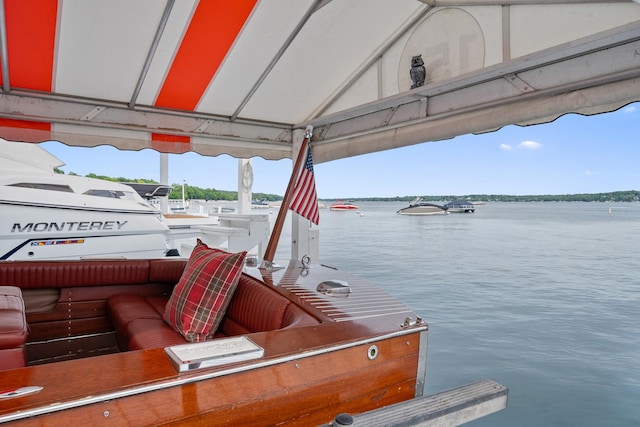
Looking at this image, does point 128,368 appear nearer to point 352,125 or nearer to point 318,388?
point 318,388

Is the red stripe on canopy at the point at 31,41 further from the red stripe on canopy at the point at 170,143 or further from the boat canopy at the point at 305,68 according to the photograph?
the red stripe on canopy at the point at 170,143

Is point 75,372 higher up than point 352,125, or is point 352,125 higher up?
point 352,125

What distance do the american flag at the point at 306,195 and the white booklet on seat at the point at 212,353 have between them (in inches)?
97.3

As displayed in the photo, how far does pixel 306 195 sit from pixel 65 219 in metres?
3.28

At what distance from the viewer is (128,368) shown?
3.54 ft

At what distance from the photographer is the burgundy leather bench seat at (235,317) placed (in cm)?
178

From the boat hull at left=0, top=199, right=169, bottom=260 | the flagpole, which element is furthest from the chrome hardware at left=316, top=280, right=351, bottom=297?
the boat hull at left=0, top=199, right=169, bottom=260

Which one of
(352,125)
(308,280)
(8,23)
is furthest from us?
(352,125)

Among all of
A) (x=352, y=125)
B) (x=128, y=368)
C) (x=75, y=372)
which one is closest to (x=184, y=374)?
(x=128, y=368)

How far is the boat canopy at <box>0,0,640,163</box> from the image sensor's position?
95.5 inches

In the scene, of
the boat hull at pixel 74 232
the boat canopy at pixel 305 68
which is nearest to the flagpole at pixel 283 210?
the boat canopy at pixel 305 68

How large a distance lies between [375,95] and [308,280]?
1998 mm

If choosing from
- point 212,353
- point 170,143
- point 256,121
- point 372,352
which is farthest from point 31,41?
point 372,352

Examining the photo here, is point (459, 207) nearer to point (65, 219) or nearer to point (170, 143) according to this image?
point (65, 219)
